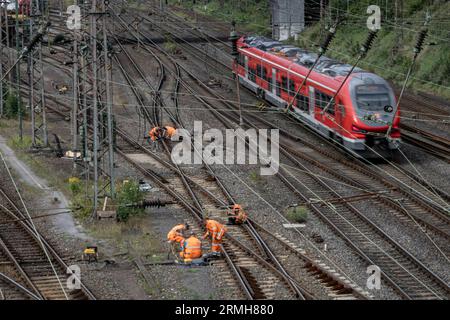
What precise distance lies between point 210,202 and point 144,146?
795 cm

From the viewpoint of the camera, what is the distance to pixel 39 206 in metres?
24.6

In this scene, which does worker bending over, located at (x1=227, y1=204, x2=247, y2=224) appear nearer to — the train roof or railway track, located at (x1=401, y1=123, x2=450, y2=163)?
the train roof

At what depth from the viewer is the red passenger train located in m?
27.8

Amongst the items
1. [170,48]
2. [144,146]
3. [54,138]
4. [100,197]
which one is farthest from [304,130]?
[170,48]

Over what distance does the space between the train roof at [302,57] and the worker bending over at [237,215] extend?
322 inches

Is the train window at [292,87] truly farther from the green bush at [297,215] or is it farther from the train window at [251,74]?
the green bush at [297,215]

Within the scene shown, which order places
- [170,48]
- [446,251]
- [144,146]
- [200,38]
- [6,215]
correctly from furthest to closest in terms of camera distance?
[200,38]
[170,48]
[144,146]
[6,215]
[446,251]

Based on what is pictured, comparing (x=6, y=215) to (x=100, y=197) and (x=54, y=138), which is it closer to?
(x=100, y=197)

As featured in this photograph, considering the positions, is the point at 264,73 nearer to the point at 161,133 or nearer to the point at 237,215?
the point at 161,133

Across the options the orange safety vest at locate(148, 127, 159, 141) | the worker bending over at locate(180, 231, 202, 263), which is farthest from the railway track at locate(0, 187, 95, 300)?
the orange safety vest at locate(148, 127, 159, 141)

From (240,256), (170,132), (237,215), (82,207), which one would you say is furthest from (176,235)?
(170,132)

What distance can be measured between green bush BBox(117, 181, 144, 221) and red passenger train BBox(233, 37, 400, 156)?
242 inches

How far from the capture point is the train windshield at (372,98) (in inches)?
1102
